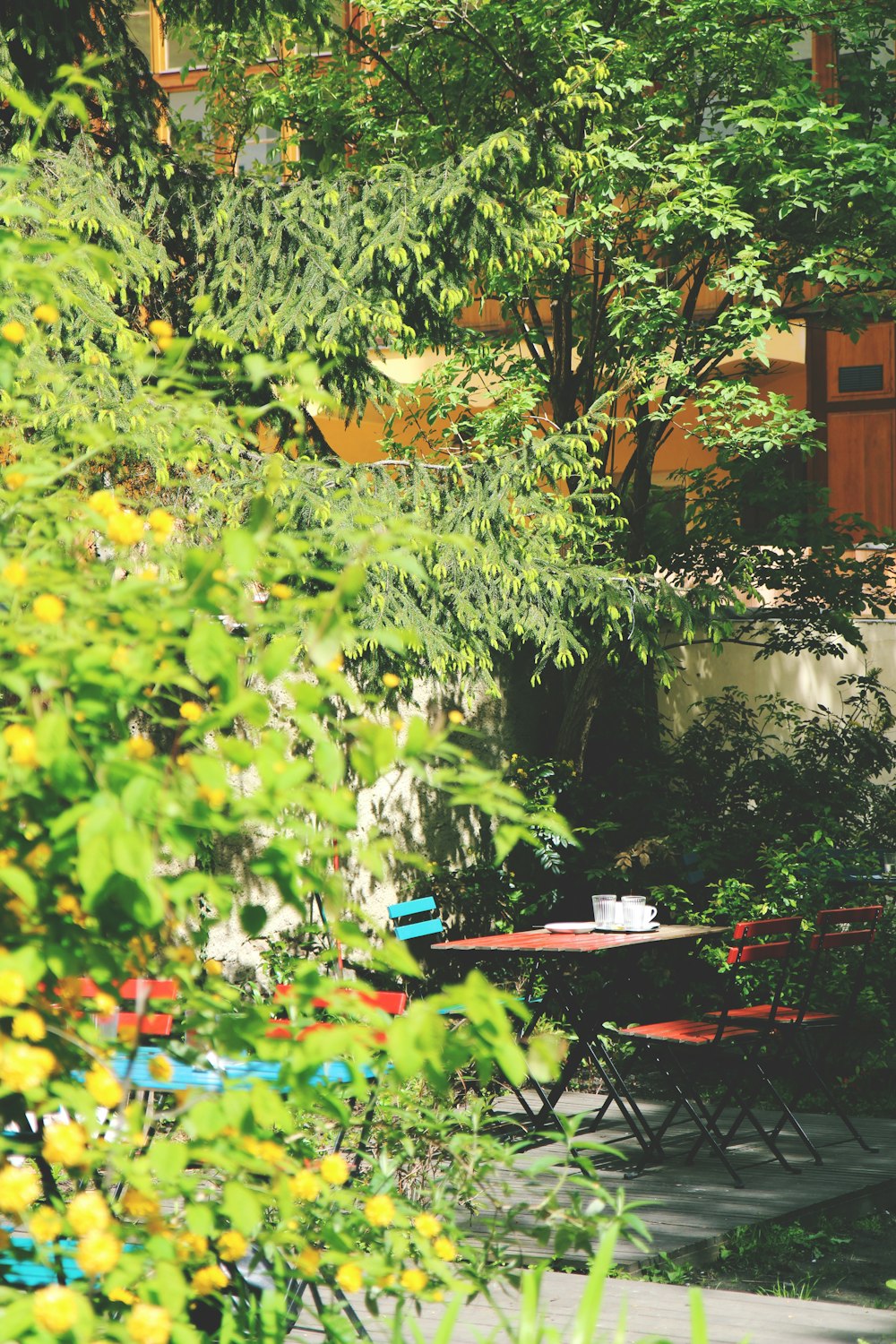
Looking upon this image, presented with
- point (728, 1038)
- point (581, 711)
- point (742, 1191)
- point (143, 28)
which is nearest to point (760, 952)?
point (728, 1038)

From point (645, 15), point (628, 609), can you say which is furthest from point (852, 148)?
point (628, 609)

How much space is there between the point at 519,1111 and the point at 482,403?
31.4 feet

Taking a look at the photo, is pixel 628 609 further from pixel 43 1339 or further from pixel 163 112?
pixel 43 1339

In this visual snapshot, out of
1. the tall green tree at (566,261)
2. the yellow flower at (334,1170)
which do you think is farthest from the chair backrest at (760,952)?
the yellow flower at (334,1170)

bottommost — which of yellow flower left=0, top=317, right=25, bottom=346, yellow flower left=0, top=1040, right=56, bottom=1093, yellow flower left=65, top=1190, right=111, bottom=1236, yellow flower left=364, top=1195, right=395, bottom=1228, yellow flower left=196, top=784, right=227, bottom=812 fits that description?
yellow flower left=364, top=1195, right=395, bottom=1228

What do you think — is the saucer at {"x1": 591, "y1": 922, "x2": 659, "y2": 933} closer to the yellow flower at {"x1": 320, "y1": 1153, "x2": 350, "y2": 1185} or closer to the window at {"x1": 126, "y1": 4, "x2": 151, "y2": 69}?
the yellow flower at {"x1": 320, "y1": 1153, "x2": 350, "y2": 1185}

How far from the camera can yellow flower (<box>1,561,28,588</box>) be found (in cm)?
159

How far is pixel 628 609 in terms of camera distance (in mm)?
7914

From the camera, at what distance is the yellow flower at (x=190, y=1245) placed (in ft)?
5.41

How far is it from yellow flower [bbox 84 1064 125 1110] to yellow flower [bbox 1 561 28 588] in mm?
530

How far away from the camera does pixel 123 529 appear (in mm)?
1667

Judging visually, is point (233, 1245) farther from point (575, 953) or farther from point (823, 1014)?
point (823, 1014)

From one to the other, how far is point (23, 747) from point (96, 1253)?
1.67 ft

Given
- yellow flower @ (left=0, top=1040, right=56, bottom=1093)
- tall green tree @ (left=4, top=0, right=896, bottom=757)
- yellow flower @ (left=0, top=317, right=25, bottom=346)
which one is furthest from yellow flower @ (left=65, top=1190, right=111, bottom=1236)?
tall green tree @ (left=4, top=0, right=896, bottom=757)
